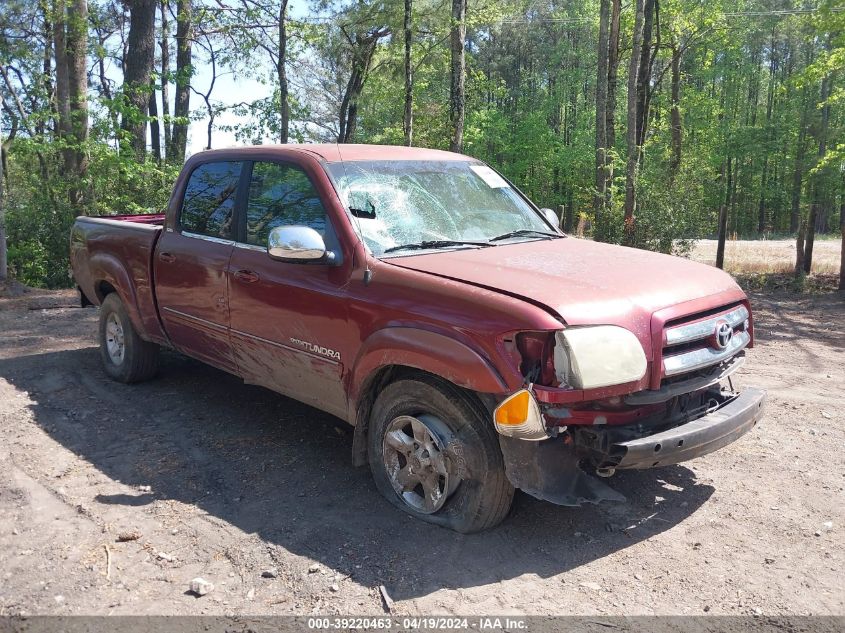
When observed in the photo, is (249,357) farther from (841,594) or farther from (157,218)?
(841,594)

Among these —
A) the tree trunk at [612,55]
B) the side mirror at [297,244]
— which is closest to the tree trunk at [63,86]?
the tree trunk at [612,55]

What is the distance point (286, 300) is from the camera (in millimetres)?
4516

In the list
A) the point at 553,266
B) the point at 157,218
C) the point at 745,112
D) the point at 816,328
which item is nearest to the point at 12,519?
the point at 553,266

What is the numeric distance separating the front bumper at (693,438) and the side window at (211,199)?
314 centimetres


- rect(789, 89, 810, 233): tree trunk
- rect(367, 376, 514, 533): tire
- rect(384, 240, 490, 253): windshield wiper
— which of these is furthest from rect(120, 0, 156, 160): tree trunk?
rect(789, 89, 810, 233): tree trunk

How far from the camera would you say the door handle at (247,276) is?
4746mm

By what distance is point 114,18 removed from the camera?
99.5 feet

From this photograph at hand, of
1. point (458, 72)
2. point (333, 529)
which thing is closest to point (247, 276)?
point (333, 529)

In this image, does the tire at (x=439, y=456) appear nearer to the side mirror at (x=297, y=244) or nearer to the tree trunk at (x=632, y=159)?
the side mirror at (x=297, y=244)

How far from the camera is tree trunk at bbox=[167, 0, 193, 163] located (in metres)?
17.4

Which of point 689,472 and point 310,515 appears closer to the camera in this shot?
point 310,515

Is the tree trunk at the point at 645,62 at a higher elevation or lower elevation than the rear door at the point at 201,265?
higher

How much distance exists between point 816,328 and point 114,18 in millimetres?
30066

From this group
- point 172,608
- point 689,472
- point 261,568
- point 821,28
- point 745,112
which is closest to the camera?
point 172,608
